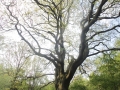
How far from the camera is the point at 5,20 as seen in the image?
11719mm

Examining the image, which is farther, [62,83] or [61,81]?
[61,81]

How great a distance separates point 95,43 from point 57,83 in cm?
412

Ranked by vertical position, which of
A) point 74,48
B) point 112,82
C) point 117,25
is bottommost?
point 112,82

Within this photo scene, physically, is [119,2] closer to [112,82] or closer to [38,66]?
[112,82]

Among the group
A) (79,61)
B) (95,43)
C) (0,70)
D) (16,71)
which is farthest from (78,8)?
(0,70)

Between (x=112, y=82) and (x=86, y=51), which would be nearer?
(x=86, y=51)

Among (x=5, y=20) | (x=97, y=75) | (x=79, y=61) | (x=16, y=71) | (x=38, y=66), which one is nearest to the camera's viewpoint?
(x=79, y=61)

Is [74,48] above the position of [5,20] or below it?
below

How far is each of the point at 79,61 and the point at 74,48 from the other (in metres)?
3.65

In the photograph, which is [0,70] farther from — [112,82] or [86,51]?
[86,51]

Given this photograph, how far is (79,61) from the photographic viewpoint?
9.95 meters

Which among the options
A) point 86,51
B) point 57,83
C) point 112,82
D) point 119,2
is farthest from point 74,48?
point 112,82

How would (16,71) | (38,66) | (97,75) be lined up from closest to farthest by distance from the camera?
(97,75) < (16,71) < (38,66)

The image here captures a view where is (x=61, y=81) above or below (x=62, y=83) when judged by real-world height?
above
